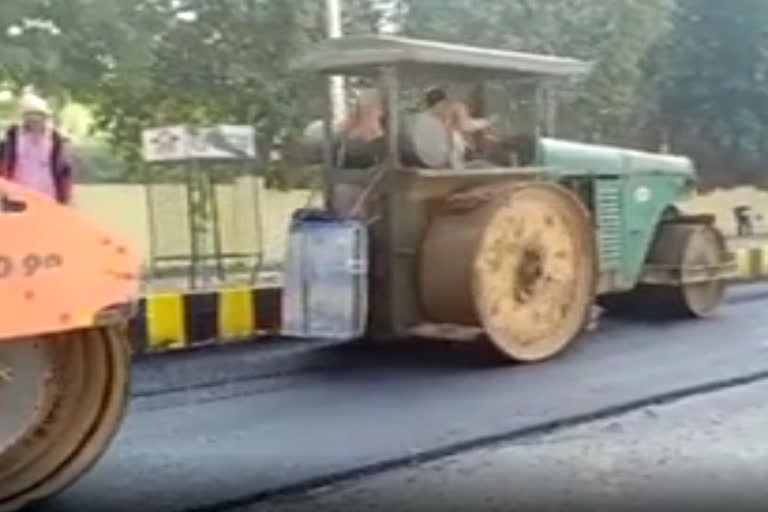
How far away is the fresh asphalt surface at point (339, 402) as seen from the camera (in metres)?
5.27

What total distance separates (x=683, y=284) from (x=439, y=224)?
258 centimetres

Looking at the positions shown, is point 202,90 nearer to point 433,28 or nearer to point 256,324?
point 433,28

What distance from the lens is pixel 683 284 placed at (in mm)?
10078

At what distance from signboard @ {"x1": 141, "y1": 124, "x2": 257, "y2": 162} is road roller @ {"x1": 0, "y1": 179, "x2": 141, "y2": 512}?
7251 millimetres

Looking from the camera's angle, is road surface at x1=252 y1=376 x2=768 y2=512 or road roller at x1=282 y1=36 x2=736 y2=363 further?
road roller at x1=282 y1=36 x2=736 y2=363

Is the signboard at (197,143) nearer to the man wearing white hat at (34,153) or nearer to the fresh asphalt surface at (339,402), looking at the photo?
the fresh asphalt surface at (339,402)

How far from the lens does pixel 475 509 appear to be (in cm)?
476

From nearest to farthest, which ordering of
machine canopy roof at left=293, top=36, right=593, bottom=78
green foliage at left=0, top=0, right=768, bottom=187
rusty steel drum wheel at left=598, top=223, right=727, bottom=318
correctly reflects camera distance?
1. machine canopy roof at left=293, top=36, right=593, bottom=78
2. rusty steel drum wheel at left=598, top=223, right=727, bottom=318
3. green foliage at left=0, top=0, right=768, bottom=187

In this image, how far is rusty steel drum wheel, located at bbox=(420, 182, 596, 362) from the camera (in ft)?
26.3

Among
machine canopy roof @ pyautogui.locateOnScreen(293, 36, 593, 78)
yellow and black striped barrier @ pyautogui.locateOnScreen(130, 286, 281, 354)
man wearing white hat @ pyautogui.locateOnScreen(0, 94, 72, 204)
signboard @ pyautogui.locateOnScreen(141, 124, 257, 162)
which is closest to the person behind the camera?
man wearing white hat @ pyautogui.locateOnScreen(0, 94, 72, 204)

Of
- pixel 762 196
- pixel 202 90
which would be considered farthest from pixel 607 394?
pixel 762 196

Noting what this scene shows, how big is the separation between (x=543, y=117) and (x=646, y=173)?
1.37m

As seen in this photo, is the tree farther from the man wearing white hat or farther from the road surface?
the road surface

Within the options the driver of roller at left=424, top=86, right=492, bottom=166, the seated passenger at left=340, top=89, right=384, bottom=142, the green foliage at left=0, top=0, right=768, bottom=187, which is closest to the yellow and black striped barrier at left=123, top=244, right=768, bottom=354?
the seated passenger at left=340, top=89, right=384, bottom=142
